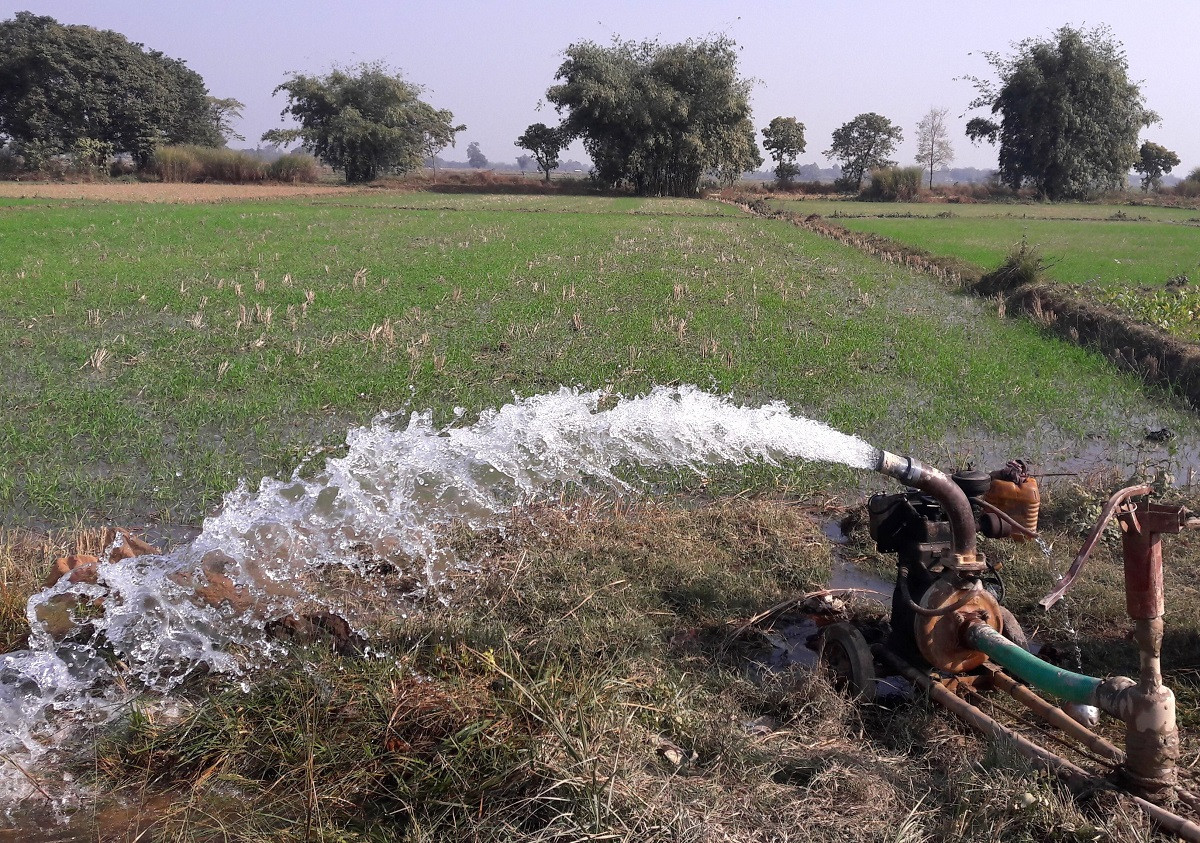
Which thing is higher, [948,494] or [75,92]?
[75,92]

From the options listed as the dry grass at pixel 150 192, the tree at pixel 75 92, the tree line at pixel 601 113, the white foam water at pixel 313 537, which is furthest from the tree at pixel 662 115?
the white foam water at pixel 313 537

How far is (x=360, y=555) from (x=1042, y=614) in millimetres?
3286

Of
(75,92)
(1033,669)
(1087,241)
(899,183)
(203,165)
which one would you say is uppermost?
(75,92)

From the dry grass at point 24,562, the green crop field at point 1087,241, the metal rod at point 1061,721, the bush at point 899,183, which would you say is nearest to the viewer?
the metal rod at point 1061,721

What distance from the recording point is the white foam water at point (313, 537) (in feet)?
10.1

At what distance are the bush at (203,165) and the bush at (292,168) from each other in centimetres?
→ 103

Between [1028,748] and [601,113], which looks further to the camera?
[601,113]

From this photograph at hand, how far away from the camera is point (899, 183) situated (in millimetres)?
43688

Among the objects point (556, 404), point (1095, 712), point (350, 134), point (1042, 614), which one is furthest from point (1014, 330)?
point (350, 134)

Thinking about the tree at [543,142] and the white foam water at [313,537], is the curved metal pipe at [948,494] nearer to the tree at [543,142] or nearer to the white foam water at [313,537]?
the white foam water at [313,537]

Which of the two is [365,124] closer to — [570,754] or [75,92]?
[75,92]

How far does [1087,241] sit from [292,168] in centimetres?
3944

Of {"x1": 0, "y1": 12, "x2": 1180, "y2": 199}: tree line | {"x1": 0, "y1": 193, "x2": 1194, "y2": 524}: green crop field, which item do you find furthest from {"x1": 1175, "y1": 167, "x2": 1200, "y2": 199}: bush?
{"x1": 0, "y1": 193, "x2": 1194, "y2": 524}: green crop field

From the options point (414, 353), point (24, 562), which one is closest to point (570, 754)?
point (24, 562)
